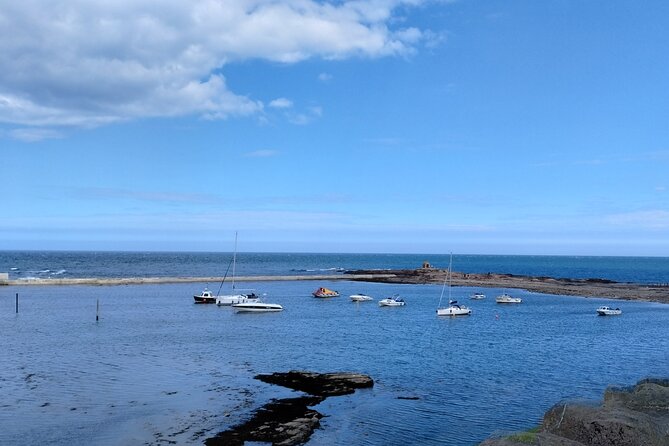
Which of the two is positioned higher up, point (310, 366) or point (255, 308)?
point (255, 308)

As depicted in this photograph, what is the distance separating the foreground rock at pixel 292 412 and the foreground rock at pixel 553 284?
81.0 metres

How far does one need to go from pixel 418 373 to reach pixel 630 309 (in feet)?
191

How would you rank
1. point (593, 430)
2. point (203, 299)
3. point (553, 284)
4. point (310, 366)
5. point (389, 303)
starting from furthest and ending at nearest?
1. point (553, 284)
2. point (203, 299)
3. point (389, 303)
4. point (310, 366)
5. point (593, 430)

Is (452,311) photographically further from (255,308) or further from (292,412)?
(292,412)

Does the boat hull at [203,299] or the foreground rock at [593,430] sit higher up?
the foreground rock at [593,430]

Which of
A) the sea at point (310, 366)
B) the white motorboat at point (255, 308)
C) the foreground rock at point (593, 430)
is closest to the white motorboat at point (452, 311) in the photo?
the sea at point (310, 366)

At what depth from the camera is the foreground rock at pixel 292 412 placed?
24047mm

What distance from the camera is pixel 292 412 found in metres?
27.9

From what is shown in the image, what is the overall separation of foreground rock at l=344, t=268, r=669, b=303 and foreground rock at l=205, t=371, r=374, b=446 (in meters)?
81.0

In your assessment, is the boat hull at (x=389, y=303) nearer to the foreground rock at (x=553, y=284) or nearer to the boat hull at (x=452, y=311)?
the boat hull at (x=452, y=311)

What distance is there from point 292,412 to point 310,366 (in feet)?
38.8

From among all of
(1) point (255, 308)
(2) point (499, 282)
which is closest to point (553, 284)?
(2) point (499, 282)

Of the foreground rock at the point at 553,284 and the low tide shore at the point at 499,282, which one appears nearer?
the foreground rock at the point at 553,284

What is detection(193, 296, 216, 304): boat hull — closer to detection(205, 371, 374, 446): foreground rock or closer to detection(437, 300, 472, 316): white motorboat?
detection(437, 300, 472, 316): white motorboat
